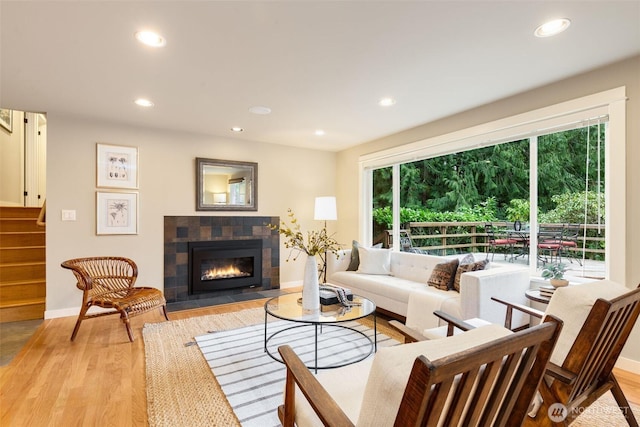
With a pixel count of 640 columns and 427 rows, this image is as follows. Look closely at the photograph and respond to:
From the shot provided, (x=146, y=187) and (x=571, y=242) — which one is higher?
(x=146, y=187)

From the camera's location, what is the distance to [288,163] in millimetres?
5355

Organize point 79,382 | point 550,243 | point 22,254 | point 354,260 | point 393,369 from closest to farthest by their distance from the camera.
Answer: point 393,369 < point 79,382 < point 550,243 < point 22,254 < point 354,260

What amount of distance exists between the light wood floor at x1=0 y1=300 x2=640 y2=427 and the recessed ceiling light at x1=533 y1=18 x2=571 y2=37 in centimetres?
239

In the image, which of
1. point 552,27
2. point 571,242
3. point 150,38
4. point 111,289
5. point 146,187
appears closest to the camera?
point 552,27

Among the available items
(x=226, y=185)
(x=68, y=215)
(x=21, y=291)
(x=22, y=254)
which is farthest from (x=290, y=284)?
(x=22, y=254)

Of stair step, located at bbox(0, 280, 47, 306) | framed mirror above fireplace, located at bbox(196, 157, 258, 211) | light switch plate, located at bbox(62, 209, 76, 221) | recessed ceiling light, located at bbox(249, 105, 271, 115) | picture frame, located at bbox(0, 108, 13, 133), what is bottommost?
stair step, located at bbox(0, 280, 47, 306)

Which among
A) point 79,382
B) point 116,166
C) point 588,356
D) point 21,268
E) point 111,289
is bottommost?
point 79,382

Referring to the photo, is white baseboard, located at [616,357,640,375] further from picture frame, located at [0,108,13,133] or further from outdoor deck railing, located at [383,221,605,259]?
picture frame, located at [0,108,13,133]

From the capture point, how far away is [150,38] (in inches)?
83.7

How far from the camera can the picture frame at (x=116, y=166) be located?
13.0ft

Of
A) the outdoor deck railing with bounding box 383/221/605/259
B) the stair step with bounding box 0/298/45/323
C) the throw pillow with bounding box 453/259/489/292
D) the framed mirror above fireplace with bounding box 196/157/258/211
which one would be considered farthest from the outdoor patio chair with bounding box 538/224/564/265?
the stair step with bounding box 0/298/45/323

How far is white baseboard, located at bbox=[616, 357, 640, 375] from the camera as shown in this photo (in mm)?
2383

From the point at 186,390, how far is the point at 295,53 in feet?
8.02

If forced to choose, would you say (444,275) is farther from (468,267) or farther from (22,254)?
(22,254)
